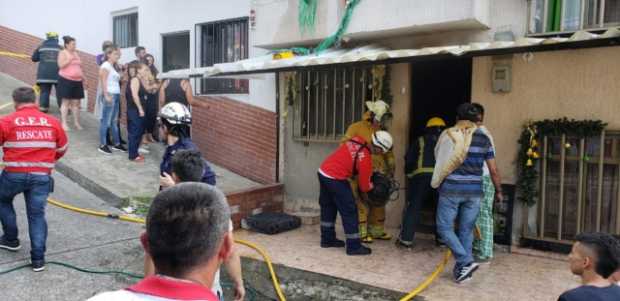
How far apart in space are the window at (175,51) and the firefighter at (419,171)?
5558mm

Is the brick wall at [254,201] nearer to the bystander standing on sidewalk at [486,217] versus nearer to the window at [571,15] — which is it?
the bystander standing on sidewalk at [486,217]

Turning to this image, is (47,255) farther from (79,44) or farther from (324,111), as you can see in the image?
(79,44)

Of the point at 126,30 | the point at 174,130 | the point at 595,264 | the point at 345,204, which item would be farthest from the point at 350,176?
the point at 126,30

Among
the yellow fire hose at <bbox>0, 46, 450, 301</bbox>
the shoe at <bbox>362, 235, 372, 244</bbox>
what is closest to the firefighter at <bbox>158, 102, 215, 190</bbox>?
the yellow fire hose at <bbox>0, 46, 450, 301</bbox>

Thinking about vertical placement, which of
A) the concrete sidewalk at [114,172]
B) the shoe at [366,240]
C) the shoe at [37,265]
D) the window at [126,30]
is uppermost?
the window at [126,30]

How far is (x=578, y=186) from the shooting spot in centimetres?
Answer: 546

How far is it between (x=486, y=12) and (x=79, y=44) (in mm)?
Answer: 9557

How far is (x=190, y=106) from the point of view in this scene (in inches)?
369

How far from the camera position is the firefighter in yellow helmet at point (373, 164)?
6.03m

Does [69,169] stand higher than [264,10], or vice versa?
[264,10]

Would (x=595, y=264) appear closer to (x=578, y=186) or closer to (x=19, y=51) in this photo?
(x=578, y=186)

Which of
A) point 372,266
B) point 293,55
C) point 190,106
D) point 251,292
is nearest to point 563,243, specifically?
point 372,266

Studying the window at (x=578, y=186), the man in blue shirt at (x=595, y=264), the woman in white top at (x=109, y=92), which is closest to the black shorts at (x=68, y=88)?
the woman in white top at (x=109, y=92)

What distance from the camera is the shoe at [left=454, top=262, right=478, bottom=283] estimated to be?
4.73 metres
